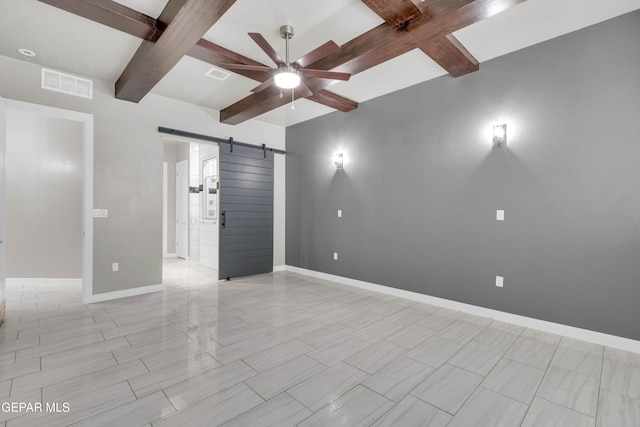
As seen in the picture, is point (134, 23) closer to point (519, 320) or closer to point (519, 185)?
point (519, 185)

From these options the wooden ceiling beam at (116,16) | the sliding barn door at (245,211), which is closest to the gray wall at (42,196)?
the sliding barn door at (245,211)

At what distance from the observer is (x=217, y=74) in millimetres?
3828

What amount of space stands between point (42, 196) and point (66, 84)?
2.31 metres

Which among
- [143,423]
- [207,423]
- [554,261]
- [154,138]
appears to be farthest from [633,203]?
[154,138]

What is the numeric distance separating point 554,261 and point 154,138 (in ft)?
18.1

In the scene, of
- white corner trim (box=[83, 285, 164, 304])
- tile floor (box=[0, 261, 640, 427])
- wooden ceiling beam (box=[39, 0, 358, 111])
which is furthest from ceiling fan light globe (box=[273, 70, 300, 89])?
white corner trim (box=[83, 285, 164, 304])

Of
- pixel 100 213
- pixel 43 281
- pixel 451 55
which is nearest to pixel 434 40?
pixel 451 55

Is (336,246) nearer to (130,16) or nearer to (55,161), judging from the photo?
(130,16)

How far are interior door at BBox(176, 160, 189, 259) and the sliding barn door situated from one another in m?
2.71

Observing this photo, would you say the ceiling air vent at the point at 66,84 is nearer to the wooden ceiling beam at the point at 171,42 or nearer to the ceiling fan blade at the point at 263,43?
the wooden ceiling beam at the point at 171,42

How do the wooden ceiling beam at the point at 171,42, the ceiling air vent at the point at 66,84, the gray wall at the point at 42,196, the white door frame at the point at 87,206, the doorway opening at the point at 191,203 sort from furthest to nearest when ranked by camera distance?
the doorway opening at the point at 191,203, the gray wall at the point at 42,196, the white door frame at the point at 87,206, the ceiling air vent at the point at 66,84, the wooden ceiling beam at the point at 171,42

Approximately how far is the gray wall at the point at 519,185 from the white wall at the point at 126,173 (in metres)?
3.15

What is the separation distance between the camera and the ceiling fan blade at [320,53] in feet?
8.25

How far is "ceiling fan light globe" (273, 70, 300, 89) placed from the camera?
285cm
